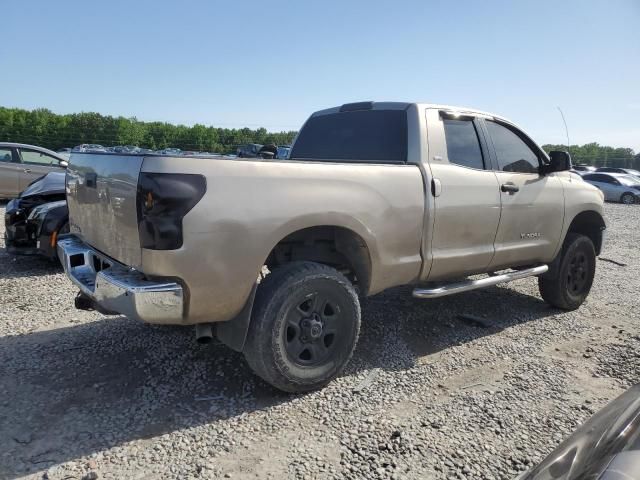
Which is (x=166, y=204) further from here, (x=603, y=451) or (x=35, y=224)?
(x=35, y=224)

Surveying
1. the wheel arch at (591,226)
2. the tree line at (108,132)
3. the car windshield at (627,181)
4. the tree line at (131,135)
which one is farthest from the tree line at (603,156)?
the wheel arch at (591,226)

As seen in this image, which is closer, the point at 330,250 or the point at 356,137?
the point at 330,250

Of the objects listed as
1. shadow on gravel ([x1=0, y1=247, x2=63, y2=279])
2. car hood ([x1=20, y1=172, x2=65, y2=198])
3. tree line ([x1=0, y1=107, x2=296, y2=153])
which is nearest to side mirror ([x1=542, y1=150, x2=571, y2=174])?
shadow on gravel ([x1=0, y1=247, x2=63, y2=279])

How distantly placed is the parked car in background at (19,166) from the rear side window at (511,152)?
9.95 m

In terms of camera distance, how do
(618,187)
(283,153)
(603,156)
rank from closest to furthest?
(283,153) < (618,187) < (603,156)

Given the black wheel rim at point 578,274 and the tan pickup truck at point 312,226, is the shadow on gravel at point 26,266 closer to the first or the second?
the tan pickup truck at point 312,226

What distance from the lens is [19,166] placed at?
1098 cm

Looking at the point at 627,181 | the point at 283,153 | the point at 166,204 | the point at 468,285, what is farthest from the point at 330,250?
the point at 627,181

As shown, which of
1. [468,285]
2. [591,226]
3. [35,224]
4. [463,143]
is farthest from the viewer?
[35,224]

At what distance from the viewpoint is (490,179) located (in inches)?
163

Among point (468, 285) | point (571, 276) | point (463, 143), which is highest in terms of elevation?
point (463, 143)

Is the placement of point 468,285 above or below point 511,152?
below

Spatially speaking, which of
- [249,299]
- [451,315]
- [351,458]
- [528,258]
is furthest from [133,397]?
[528,258]

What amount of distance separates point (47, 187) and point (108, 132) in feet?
150
